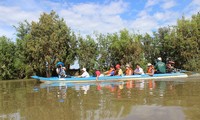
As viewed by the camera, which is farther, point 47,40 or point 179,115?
point 47,40

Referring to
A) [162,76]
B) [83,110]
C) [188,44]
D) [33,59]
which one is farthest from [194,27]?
[83,110]

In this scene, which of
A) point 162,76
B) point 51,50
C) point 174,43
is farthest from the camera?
point 174,43

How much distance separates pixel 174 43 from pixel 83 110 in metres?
31.2

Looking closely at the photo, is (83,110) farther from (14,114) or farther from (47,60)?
(47,60)

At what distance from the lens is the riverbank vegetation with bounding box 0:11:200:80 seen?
3369 centimetres

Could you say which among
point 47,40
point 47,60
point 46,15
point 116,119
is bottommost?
point 116,119

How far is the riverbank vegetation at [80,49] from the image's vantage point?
1326 inches

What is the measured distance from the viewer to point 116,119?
5.29 meters

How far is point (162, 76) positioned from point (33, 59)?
68.1 feet

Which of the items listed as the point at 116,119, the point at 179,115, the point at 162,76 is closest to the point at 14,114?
the point at 116,119

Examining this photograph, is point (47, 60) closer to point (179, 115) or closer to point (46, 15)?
point (46, 15)

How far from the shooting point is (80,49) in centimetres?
3541

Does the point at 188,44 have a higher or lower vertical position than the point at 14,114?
higher

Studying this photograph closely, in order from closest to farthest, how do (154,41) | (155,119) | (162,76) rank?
(155,119) < (162,76) < (154,41)
